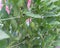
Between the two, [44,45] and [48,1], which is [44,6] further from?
[44,45]

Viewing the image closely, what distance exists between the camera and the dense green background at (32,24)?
0.65m

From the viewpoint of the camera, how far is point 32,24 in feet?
2.20

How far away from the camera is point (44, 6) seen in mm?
688

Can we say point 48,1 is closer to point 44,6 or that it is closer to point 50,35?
point 44,6

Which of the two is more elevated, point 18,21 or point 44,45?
point 18,21

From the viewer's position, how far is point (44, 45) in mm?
708

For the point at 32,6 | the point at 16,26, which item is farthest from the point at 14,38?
the point at 32,6

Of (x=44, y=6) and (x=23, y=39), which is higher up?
(x=44, y=6)

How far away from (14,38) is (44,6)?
0.18 m

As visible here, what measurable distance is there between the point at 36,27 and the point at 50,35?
0.08m

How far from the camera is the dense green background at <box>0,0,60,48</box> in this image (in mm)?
646

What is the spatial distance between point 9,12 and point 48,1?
18 cm

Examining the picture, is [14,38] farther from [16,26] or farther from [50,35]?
[50,35]

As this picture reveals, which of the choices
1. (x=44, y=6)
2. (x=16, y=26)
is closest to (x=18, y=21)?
(x=16, y=26)
